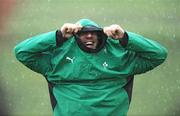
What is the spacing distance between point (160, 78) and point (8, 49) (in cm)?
62

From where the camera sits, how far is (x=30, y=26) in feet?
7.61

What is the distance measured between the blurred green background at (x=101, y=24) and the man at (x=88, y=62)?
2.00 ft

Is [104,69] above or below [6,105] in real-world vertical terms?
above

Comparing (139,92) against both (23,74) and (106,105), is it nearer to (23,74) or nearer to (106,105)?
(23,74)

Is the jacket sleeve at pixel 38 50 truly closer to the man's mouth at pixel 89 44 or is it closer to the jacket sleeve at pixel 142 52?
the man's mouth at pixel 89 44

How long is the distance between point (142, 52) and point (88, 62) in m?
0.16

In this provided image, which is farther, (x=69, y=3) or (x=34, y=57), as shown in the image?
(x=69, y=3)

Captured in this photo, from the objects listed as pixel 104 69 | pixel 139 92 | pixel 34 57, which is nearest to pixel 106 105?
pixel 104 69

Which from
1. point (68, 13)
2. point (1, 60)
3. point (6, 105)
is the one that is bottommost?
point (6, 105)

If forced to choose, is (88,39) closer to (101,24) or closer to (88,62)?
(88,62)

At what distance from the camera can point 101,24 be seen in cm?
231

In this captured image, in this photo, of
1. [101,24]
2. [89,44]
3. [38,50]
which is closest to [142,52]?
[89,44]

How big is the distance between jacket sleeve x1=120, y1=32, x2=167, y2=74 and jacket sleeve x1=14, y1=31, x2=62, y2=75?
8.4 inches

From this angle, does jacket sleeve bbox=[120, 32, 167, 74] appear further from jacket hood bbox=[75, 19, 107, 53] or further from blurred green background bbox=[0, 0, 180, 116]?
blurred green background bbox=[0, 0, 180, 116]
